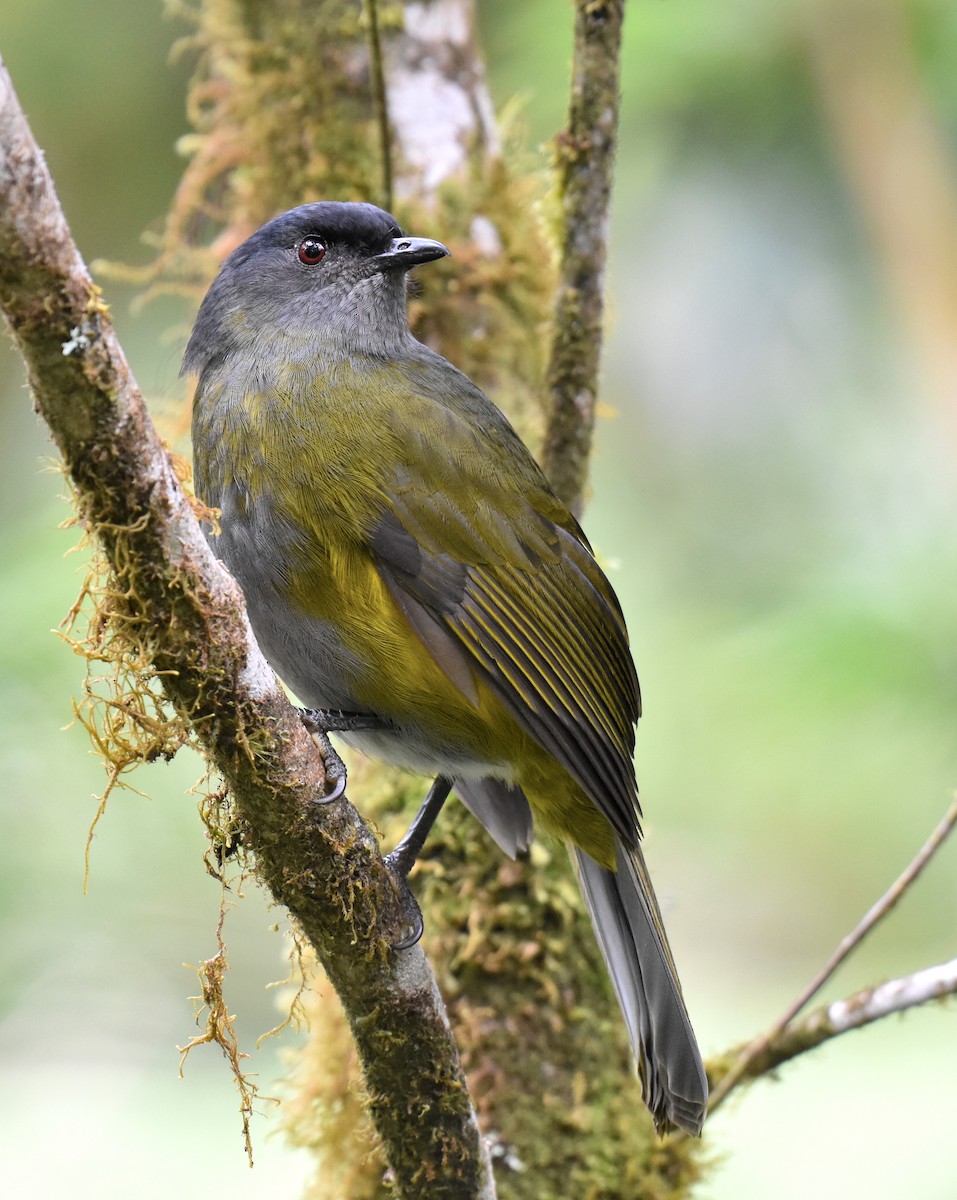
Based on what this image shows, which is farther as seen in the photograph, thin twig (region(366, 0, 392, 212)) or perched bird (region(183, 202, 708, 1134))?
thin twig (region(366, 0, 392, 212))

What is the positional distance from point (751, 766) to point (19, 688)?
8.87 feet

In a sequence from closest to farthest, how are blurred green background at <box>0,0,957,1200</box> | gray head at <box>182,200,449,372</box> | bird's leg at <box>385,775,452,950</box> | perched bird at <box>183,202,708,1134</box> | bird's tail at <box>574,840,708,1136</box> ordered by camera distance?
perched bird at <box>183,202,708,1134</box> → bird's tail at <box>574,840,708,1136</box> → bird's leg at <box>385,775,452,950</box> → gray head at <box>182,200,449,372</box> → blurred green background at <box>0,0,957,1200</box>

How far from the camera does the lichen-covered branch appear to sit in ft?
5.28

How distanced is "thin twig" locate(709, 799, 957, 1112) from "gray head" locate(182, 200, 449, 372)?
1.56 meters

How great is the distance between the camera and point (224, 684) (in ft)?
6.40

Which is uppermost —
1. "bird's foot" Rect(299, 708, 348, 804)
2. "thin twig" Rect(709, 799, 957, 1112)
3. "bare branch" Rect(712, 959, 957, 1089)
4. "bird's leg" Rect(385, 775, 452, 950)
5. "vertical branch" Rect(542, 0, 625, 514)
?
"vertical branch" Rect(542, 0, 625, 514)

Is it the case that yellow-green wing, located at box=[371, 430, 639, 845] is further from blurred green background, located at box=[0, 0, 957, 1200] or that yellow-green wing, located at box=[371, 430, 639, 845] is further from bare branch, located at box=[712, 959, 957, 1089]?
blurred green background, located at box=[0, 0, 957, 1200]

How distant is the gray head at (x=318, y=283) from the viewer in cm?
306

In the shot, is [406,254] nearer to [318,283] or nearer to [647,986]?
[318,283]

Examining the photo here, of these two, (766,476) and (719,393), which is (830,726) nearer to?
(766,476)

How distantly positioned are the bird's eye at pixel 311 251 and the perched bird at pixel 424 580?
0.16 feet

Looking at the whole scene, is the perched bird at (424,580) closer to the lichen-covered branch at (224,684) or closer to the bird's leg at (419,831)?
the bird's leg at (419,831)

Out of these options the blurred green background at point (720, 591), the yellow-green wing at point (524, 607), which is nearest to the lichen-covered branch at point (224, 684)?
the yellow-green wing at point (524, 607)

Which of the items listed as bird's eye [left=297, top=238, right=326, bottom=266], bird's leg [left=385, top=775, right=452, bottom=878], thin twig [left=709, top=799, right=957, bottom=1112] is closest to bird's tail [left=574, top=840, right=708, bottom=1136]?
thin twig [left=709, top=799, right=957, bottom=1112]
